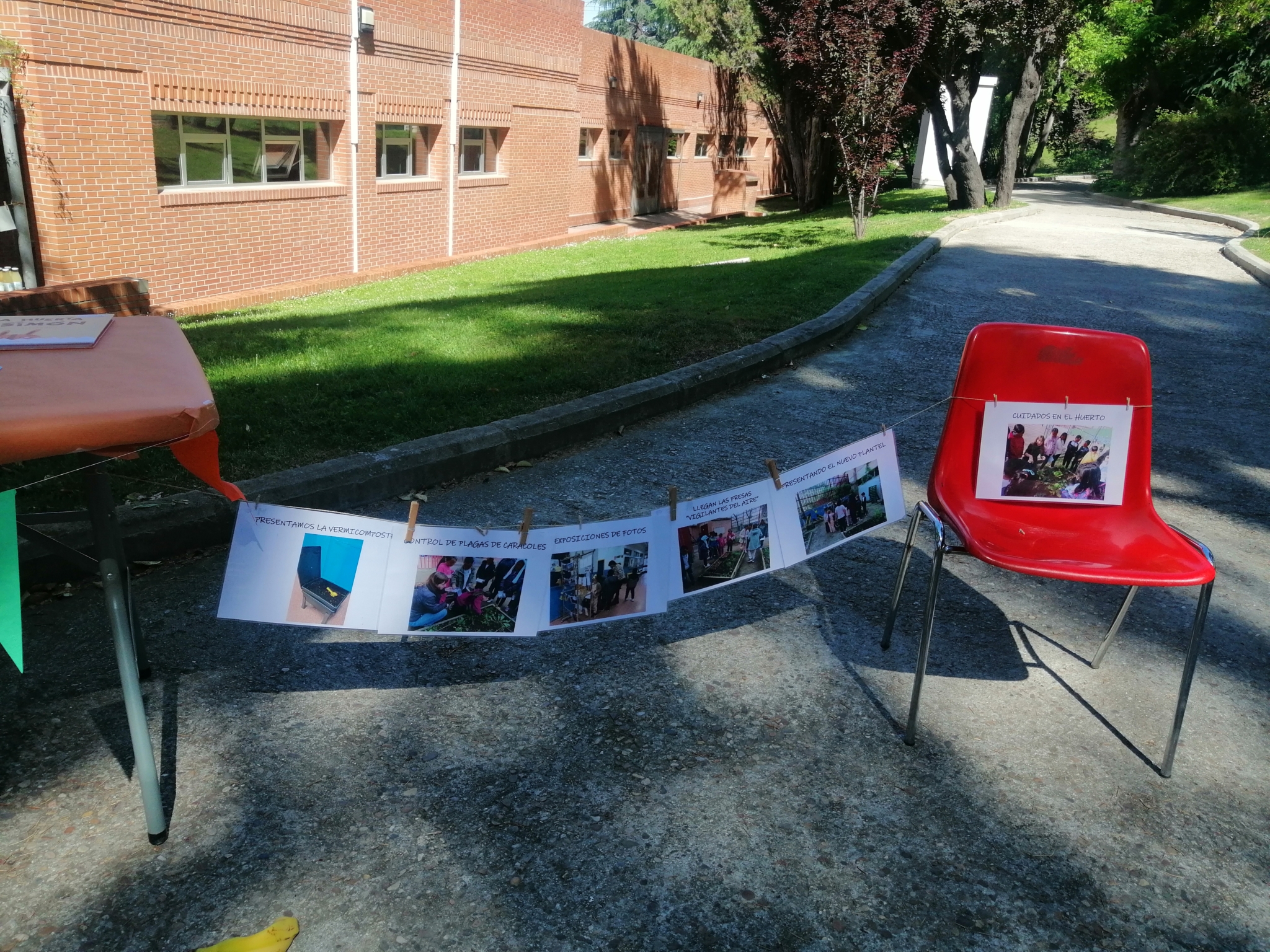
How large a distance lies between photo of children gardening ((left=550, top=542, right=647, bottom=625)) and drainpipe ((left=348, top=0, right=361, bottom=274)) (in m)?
14.0

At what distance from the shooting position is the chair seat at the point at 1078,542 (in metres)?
3.08

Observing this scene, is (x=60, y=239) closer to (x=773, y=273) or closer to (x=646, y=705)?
(x=773, y=273)

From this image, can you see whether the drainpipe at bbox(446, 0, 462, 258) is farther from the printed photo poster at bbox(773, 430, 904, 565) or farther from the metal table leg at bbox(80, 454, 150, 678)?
the metal table leg at bbox(80, 454, 150, 678)

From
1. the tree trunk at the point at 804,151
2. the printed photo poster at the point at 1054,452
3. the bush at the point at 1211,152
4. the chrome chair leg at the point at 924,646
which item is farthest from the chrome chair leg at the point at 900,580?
the bush at the point at 1211,152

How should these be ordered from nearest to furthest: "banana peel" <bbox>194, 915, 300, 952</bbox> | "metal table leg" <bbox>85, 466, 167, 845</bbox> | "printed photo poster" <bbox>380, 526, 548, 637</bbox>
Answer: "banana peel" <bbox>194, 915, 300, 952</bbox> < "metal table leg" <bbox>85, 466, 167, 845</bbox> < "printed photo poster" <bbox>380, 526, 548, 637</bbox>

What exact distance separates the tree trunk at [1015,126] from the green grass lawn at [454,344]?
31.1 feet

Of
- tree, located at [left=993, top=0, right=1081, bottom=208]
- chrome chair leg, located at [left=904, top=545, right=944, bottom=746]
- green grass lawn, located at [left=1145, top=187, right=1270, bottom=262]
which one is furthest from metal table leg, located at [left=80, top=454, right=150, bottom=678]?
tree, located at [left=993, top=0, right=1081, bottom=208]

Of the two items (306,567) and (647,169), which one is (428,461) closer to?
(306,567)

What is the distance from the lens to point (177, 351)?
8.86 ft

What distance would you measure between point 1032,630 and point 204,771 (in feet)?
9.94

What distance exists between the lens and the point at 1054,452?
3.65m

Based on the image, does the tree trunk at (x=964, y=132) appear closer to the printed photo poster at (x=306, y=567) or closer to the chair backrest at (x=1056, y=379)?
the chair backrest at (x=1056, y=379)

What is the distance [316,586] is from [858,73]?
14927mm

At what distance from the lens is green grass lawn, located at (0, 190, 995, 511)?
5.32 meters
